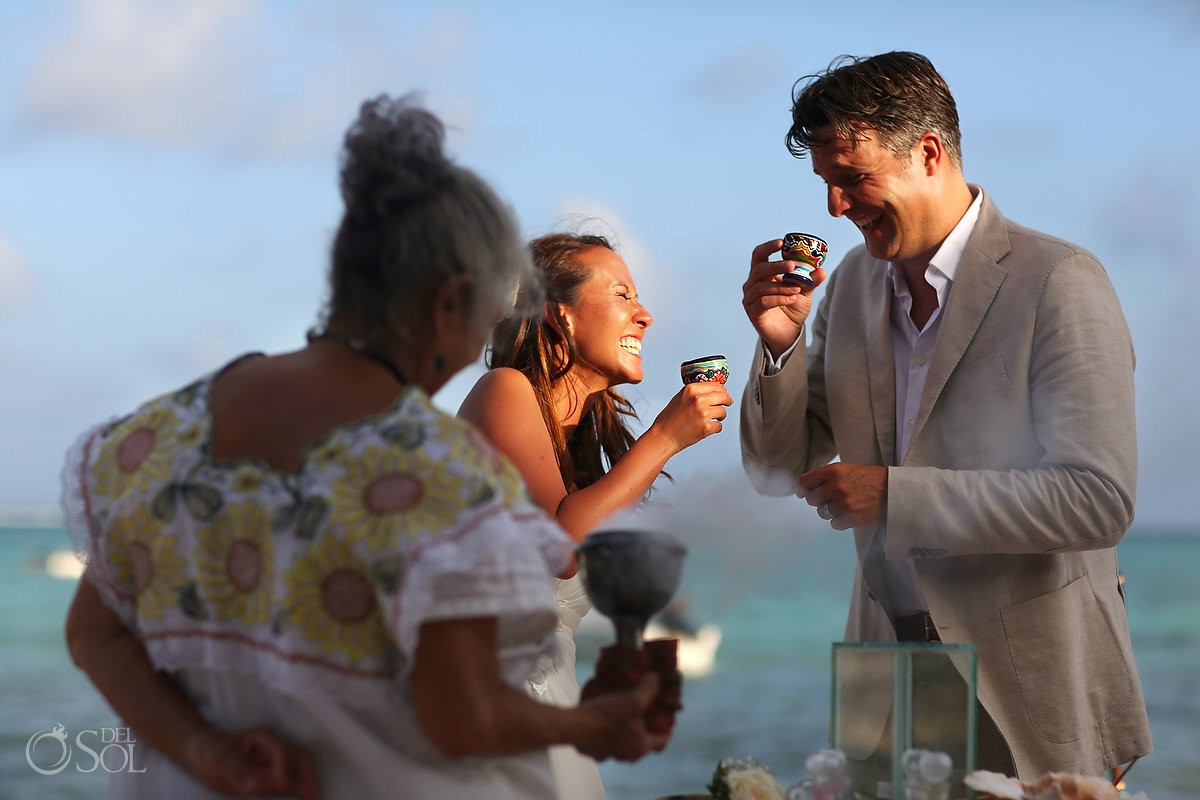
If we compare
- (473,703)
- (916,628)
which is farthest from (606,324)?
(473,703)

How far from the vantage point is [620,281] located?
3.30 m

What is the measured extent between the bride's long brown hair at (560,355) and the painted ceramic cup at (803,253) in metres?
0.57

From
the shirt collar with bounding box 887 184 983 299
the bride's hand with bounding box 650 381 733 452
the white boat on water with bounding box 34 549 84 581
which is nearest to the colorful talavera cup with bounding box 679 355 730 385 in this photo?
the bride's hand with bounding box 650 381 733 452

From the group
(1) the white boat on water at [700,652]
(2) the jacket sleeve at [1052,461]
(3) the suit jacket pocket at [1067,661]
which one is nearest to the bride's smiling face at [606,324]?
(2) the jacket sleeve at [1052,461]

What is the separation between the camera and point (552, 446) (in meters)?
2.97

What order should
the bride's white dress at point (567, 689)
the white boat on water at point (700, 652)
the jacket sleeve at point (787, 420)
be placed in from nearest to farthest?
the bride's white dress at point (567, 689) → the jacket sleeve at point (787, 420) → the white boat on water at point (700, 652)

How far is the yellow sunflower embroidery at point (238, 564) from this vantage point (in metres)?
1.58

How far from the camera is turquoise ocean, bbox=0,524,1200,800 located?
312 centimetres

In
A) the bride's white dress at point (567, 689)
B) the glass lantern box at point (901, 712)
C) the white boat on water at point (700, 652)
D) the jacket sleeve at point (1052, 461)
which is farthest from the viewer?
the white boat on water at point (700, 652)

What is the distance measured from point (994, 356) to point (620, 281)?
1012 mm

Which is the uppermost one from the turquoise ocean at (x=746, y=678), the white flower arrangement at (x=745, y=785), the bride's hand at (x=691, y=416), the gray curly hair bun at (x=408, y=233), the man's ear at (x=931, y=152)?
the man's ear at (x=931, y=152)

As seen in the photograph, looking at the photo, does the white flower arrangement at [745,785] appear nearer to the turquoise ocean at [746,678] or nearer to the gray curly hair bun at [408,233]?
the turquoise ocean at [746,678]

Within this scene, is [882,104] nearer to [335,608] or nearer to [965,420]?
[965,420]

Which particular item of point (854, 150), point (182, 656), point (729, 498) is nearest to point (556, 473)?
point (729, 498)
